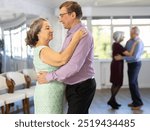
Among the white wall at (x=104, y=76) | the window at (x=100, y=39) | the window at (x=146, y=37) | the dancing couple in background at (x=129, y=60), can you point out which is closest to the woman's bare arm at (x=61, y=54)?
the window at (x=100, y=39)

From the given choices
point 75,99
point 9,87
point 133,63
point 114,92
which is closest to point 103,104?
point 114,92

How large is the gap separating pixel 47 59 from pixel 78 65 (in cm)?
10

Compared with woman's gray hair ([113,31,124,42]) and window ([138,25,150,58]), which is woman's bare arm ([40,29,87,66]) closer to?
window ([138,25,150,58])

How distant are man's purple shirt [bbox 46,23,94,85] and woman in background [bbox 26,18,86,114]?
18 mm

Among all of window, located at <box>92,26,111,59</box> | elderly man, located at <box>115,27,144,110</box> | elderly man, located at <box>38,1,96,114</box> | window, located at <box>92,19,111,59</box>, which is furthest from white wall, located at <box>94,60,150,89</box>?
elderly man, located at <box>38,1,96,114</box>

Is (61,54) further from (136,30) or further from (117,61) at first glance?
(117,61)

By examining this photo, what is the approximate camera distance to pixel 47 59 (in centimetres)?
89

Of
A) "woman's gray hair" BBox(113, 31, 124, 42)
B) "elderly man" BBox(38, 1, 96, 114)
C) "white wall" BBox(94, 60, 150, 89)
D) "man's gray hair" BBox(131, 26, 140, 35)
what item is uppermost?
"man's gray hair" BBox(131, 26, 140, 35)

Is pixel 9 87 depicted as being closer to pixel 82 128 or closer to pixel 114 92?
pixel 114 92

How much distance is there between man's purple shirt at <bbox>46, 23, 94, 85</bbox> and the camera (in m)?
0.89

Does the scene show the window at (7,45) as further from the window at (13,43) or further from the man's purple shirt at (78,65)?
the man's purple shirt at (78,65)

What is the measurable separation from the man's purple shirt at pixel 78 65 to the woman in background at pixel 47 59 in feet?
0.06

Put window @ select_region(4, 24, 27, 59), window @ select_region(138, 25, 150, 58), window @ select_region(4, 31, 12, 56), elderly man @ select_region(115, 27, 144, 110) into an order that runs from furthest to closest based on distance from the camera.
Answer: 1. elderly man @ select_region(115, 27, 144, 110)
2. window @ select_region(138, 25, 150, 58)
3. window @ select_region(4, 31, 12, 56)
4. window @ select_region(4, 24, 27, 59)

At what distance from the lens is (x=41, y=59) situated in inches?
35.6
